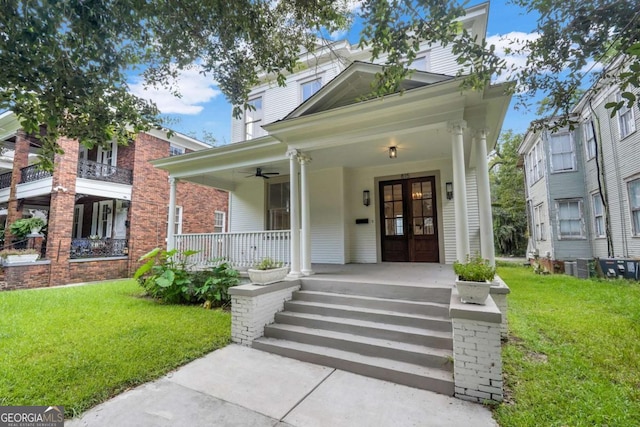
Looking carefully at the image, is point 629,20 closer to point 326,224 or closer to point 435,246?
point 435,246

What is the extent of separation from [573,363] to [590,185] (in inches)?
412

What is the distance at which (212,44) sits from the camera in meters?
3.82

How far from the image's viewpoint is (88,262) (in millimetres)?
10539

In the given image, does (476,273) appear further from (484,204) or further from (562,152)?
(562,152)

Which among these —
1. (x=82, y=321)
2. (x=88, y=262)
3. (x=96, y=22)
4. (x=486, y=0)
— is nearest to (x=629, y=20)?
(x=96, y=22)

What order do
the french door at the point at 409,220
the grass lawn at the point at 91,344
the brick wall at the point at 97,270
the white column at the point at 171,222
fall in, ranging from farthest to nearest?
the brick wall at the point at 97,270
the white column at the point at 171,222
the french door at the point at 409,220
the grass lawn at the point at 91,344

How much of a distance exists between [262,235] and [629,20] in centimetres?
634

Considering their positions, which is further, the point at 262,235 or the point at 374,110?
the point at 262,235

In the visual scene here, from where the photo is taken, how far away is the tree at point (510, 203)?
20812 mm

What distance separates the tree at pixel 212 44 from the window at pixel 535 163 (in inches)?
435

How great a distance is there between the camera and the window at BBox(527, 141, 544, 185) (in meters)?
12.6

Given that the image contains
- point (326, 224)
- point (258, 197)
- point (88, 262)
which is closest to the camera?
point (326, 224)

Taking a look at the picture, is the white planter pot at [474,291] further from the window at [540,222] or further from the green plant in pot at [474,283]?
the window at [540,222]

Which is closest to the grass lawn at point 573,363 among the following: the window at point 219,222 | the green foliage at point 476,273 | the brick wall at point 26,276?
the green foliage at point 476,273
